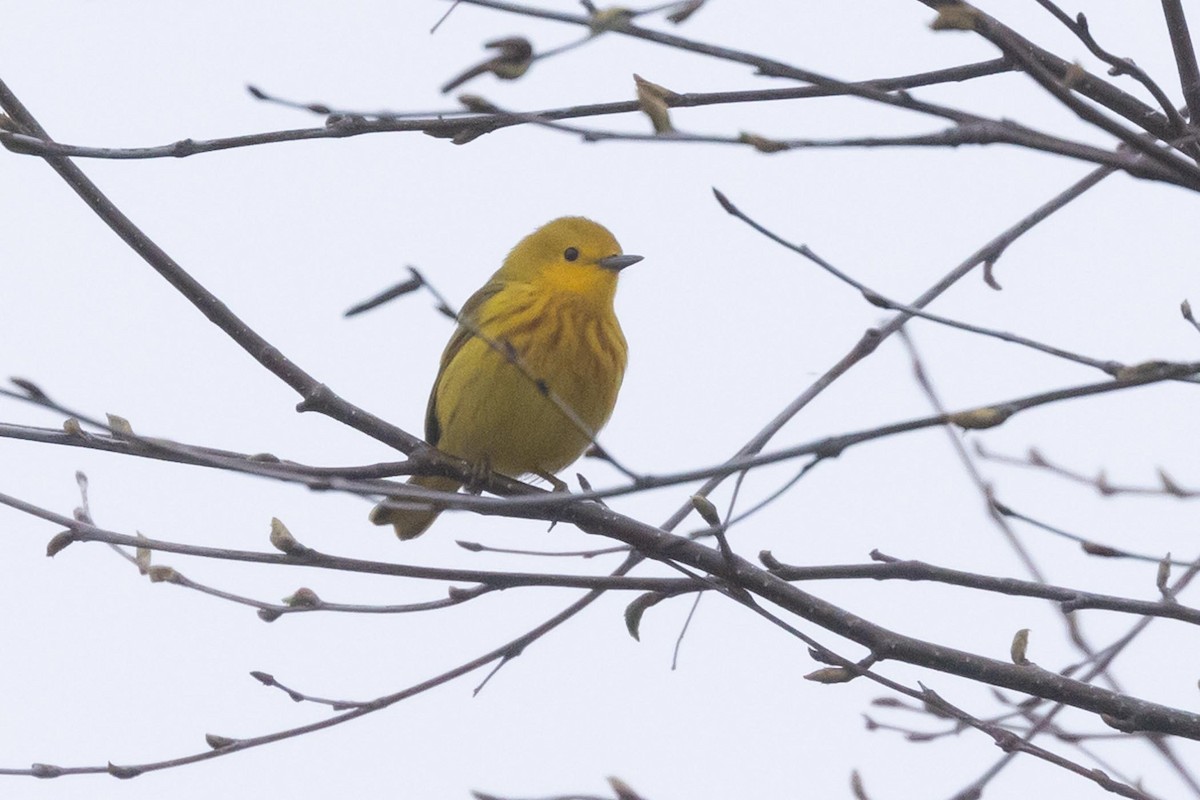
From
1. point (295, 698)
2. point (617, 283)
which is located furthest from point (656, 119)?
point (617, 283)

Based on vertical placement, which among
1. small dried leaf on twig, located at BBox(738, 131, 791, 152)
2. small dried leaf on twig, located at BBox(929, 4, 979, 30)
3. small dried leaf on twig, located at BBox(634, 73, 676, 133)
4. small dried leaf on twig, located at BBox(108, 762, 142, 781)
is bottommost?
small dried leaf on twig, located at BBox(108, 762, 142, 781)

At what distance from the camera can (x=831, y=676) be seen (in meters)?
3.03

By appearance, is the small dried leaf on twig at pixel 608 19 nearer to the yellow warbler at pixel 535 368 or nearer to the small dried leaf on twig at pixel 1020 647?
the small dried leaf on twig at pixel 1020 647

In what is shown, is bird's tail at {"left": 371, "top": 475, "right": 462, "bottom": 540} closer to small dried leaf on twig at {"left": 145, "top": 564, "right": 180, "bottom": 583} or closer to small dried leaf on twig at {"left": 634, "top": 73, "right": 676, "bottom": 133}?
small dried leaf on twig at {"left": 145, "top": 564, "right": 180, "bottom": 583}

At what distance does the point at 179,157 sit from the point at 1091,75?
5.41 feet

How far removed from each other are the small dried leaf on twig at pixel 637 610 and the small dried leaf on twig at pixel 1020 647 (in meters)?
0.77

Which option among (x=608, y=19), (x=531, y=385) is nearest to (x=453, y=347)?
(x=531, y=385)

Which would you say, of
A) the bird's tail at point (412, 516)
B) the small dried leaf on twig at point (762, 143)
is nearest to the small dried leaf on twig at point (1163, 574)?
the small dried leaf on twig at point (762, 143)

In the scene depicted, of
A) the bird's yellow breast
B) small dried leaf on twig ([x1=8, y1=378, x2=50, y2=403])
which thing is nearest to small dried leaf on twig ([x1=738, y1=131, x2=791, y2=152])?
small dried leaf on twig ([x1=8, y1=378, x2=50, y2=403])

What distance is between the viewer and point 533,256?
6.21m

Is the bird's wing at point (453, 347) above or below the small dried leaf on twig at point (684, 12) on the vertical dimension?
above

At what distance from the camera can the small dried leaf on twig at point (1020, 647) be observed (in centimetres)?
312

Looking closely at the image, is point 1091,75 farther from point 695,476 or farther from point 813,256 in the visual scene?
point 695,476

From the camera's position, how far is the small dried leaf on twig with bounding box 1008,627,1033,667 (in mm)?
3115
